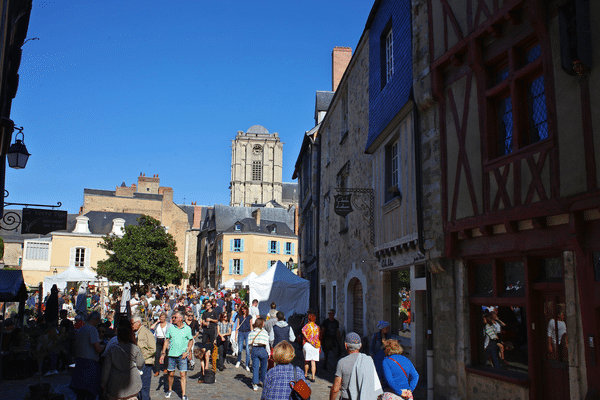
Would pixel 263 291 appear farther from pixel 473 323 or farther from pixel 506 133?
pixel 506 133

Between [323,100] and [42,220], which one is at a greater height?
[323,100]

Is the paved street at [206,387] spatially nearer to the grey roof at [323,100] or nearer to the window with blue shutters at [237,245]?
the grey roof at [323,100]

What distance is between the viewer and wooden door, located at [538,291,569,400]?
5504 mm

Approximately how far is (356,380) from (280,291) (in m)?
12.3

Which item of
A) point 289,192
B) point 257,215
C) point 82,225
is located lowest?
point 82,225

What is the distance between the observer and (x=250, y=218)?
5050cm

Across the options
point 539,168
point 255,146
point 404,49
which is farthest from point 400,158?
point 255,146

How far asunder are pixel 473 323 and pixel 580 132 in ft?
9.96

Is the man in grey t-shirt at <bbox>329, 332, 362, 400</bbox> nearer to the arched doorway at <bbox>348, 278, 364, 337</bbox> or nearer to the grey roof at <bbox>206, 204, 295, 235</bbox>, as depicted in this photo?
the arched doorway at <bbox>348, 278, 364, 337</bbox>

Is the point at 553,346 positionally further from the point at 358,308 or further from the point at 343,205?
the point at 358,308

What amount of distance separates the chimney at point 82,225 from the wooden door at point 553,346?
44.3 meters

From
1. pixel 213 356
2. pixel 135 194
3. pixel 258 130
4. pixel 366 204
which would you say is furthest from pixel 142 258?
pixel 258 130

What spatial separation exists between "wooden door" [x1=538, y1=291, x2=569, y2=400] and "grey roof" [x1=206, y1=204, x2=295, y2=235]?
43.2 meters

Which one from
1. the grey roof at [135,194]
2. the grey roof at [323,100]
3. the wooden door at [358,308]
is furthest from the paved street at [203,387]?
the grey roof at [135,194]
